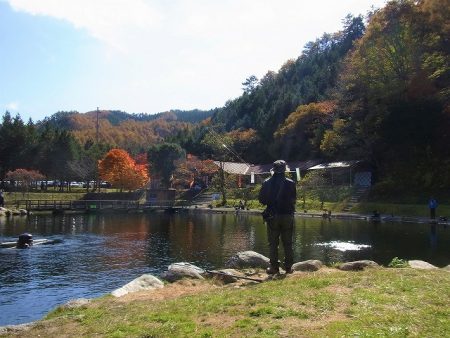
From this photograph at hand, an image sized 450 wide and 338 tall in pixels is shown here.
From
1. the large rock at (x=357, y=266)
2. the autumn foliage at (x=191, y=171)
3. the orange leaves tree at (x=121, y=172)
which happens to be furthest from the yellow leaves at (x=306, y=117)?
the large rock at (x=357, y=266)

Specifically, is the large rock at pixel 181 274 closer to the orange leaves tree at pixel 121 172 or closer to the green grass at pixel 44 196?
the green grass at pixel 44 196

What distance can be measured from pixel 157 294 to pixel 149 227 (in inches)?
999

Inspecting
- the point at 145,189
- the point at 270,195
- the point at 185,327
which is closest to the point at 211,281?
the point at 270,195

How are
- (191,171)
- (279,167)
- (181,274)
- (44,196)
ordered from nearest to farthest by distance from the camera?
(279,167) → (181,274) → (44,196) → (191,171)

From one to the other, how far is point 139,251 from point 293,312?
1683cm

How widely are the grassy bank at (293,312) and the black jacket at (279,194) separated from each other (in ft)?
5.77

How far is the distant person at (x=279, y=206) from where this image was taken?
32.8ft

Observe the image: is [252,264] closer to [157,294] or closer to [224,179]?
[157,294]

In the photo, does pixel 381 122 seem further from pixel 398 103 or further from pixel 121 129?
pixel 121 129

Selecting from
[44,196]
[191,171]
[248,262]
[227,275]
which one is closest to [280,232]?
[227,275]

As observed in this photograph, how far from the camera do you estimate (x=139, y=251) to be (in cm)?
2212

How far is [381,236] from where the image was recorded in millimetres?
25688

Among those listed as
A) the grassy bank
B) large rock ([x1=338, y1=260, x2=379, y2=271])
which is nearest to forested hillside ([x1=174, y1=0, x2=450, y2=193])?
large rock ([x1=338, y1=260, x2=379, y2=271])

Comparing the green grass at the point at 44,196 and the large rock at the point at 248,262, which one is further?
the green grass at the point at 44,196
